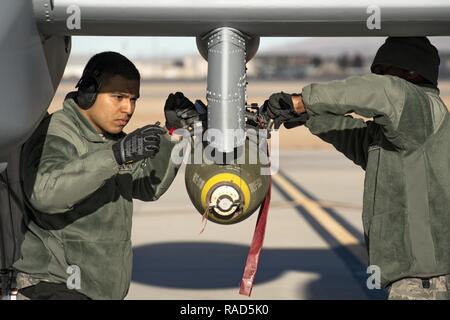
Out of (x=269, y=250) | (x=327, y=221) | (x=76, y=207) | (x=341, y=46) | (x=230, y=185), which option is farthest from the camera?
(x=341, y=46)

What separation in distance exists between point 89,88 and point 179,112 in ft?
1.52

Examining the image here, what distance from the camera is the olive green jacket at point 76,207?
3691 mm

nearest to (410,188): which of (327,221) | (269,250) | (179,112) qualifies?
(179,112)

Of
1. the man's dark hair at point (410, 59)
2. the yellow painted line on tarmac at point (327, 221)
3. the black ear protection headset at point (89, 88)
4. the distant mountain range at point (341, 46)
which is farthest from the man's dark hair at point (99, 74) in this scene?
the distant mountain range at point (341, 46)

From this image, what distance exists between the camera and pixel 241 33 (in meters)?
3.54

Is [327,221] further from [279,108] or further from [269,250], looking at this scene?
[279,108]

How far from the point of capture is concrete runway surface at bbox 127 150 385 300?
739cm

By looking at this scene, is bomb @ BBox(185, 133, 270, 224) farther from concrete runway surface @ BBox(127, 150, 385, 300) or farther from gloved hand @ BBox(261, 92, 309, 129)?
concrete runway surface @ BBox(127, 150, 385, 300)

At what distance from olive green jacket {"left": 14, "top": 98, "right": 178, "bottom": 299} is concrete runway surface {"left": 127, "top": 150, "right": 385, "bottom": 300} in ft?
10.1

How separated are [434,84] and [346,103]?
2.28 feet

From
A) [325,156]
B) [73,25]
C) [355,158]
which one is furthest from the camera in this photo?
Result: [325,156]

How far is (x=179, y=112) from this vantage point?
403 cm

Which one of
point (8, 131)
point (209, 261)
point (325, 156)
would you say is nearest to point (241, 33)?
point (8, 131)

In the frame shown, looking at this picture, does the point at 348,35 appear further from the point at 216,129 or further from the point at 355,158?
the point at 355,158
